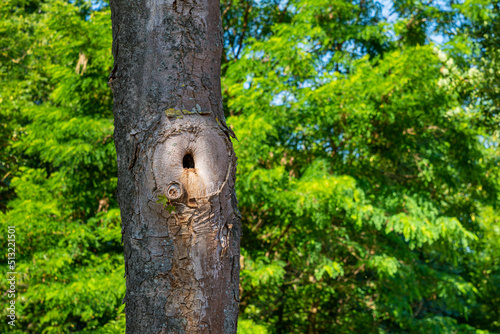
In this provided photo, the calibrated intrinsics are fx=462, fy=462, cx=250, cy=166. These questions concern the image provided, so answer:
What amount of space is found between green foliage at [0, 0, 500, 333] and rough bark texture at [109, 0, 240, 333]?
388 centimetres

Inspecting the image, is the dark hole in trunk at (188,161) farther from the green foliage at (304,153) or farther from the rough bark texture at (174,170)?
the green foliage at (304,153)

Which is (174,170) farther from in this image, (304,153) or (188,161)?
(304,153)

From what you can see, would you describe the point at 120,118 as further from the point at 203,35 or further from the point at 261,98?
the point at 261,98

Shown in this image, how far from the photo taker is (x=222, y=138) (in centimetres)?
150

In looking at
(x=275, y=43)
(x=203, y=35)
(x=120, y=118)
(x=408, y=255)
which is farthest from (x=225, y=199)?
(x=408, y=255)

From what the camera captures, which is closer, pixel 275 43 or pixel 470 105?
pixel 275 43

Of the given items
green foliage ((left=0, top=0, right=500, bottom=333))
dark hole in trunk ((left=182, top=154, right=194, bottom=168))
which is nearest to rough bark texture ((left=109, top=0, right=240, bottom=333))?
dark hole in trunk ((left=182, top=154, right=194, bottom=168))

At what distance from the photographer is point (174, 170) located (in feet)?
4.66

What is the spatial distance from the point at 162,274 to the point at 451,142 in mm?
6848

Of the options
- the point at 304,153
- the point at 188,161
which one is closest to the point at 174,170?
the point at 188,161

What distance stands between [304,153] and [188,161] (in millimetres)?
6021

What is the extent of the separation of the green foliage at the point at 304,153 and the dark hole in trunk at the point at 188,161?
12.9 feet

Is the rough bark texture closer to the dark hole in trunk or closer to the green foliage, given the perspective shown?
the dark hole in trunk

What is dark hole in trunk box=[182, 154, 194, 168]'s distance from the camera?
1.49 m
